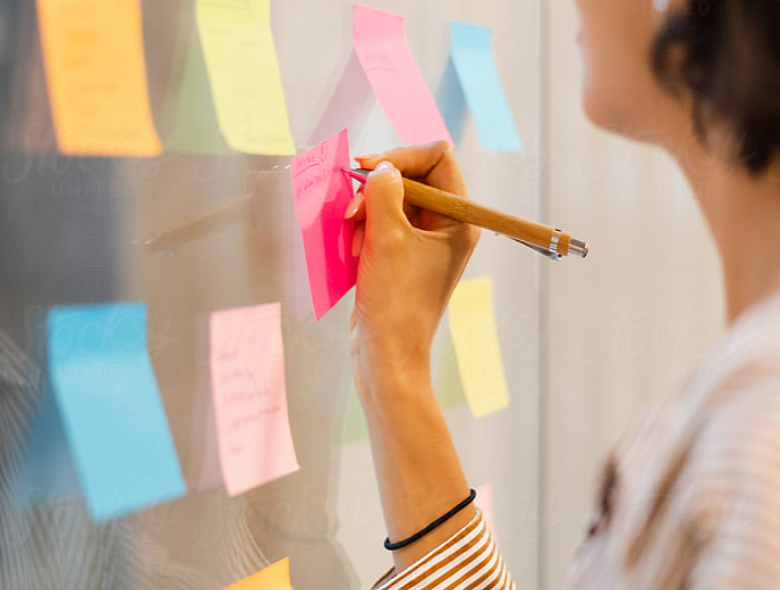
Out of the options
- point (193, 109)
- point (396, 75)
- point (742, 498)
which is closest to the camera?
point (742, 498)

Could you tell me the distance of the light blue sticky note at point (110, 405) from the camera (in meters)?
0.40

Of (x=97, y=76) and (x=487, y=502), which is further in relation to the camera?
(x=487, y=502)

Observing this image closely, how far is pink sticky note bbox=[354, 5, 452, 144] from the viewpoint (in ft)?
1.81

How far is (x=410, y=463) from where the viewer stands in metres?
0.53

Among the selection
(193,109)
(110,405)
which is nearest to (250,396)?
(110,405)

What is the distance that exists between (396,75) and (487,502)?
Result: 42 cm

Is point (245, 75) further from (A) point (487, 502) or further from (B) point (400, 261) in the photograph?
(A) point (487, 502)

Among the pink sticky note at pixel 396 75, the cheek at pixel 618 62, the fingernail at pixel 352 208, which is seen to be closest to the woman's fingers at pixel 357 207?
the fingernail at pixel 352 208

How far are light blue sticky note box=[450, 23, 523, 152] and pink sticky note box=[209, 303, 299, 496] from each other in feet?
0.93

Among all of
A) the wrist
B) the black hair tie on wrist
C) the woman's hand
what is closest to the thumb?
the woman's hand

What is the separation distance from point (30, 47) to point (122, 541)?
0.31m

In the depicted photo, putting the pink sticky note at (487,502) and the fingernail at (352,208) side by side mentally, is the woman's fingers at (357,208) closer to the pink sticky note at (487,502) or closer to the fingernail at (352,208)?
the fingernail at (352,208)

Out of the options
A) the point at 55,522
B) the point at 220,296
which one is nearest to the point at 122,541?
the point at 55,522

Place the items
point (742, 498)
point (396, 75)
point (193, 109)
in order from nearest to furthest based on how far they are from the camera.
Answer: point (742, 498)
point (193, 109)
point (396, 75)
